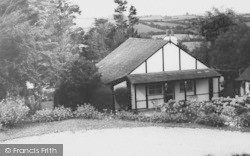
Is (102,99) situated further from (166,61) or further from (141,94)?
(166,61)

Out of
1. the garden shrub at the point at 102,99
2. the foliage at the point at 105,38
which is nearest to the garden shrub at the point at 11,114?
the garden shrub at the point at 102,99

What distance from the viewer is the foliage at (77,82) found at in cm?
2925

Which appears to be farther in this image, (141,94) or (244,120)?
(141,94)

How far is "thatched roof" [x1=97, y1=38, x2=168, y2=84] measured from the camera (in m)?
33.2

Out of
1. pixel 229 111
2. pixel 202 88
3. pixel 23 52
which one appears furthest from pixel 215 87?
pixel 23 52

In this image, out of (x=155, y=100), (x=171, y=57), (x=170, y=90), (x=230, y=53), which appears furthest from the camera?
(x=230, y=53)

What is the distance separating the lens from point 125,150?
14820 millimetres

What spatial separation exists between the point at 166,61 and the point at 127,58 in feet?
16.7

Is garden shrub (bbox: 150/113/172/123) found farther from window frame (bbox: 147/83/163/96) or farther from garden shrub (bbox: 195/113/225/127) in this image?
window frame (bbox: 147/83/163/96)

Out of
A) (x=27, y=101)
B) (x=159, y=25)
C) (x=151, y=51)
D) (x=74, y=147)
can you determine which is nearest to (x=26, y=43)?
(x=27, y=101)

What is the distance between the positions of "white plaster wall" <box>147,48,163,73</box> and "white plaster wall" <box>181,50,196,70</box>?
A: 214cm

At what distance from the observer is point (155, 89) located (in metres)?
33.9

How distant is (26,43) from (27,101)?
4539 millimetres

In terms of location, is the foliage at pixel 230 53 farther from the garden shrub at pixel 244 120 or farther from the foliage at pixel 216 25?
the garden shrub at pixel 244 120
